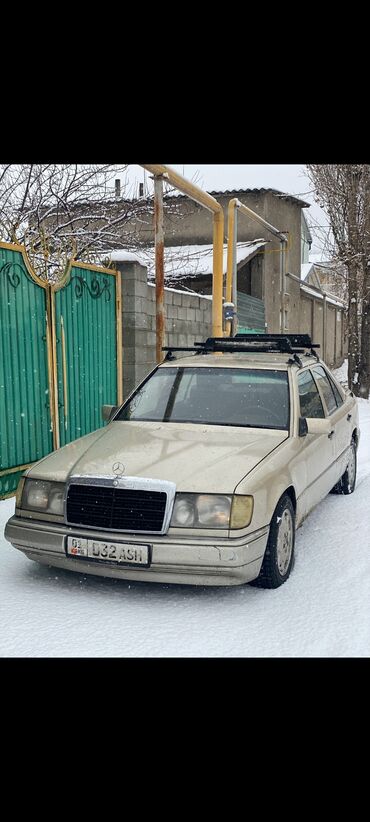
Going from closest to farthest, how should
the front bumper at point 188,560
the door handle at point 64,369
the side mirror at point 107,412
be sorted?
the front bumper at point 188,560 → the side mirror at point 107,412 → the door handle at point 64,369

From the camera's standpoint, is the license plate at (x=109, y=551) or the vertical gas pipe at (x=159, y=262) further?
the vertical gas pipe at (x=159, y=262)

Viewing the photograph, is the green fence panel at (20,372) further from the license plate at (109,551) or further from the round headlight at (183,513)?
the round headlight at (183,513)

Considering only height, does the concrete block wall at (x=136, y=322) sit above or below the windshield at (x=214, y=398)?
above

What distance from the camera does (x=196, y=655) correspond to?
129 inches

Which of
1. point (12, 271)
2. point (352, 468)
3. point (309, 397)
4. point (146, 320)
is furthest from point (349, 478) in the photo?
point (146, 320)

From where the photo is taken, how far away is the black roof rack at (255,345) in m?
5.72

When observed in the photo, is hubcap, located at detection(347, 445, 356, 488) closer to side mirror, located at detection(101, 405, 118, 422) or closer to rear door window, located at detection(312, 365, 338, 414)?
rear door window, located at detection(312, 365, 338, 414)

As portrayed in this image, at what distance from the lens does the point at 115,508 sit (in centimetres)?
390

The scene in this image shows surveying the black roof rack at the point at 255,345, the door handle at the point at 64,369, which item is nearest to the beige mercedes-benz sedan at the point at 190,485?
the black roof rack at the point at 255,345

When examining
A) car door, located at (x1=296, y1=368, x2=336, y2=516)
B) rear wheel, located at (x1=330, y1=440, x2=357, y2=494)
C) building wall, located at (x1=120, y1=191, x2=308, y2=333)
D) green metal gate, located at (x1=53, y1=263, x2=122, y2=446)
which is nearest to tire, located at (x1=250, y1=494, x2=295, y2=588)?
car door, located at (x1=296, y1=368, x2=336, y2=516)

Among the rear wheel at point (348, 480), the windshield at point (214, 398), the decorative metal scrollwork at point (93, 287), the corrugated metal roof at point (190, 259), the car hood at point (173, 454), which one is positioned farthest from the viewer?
the corrugated metal roof at point (190, 259)

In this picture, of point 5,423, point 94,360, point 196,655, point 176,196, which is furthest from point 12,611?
point 176,196

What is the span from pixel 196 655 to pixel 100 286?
5.39m

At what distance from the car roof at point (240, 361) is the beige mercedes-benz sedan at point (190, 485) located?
0.03 meters
